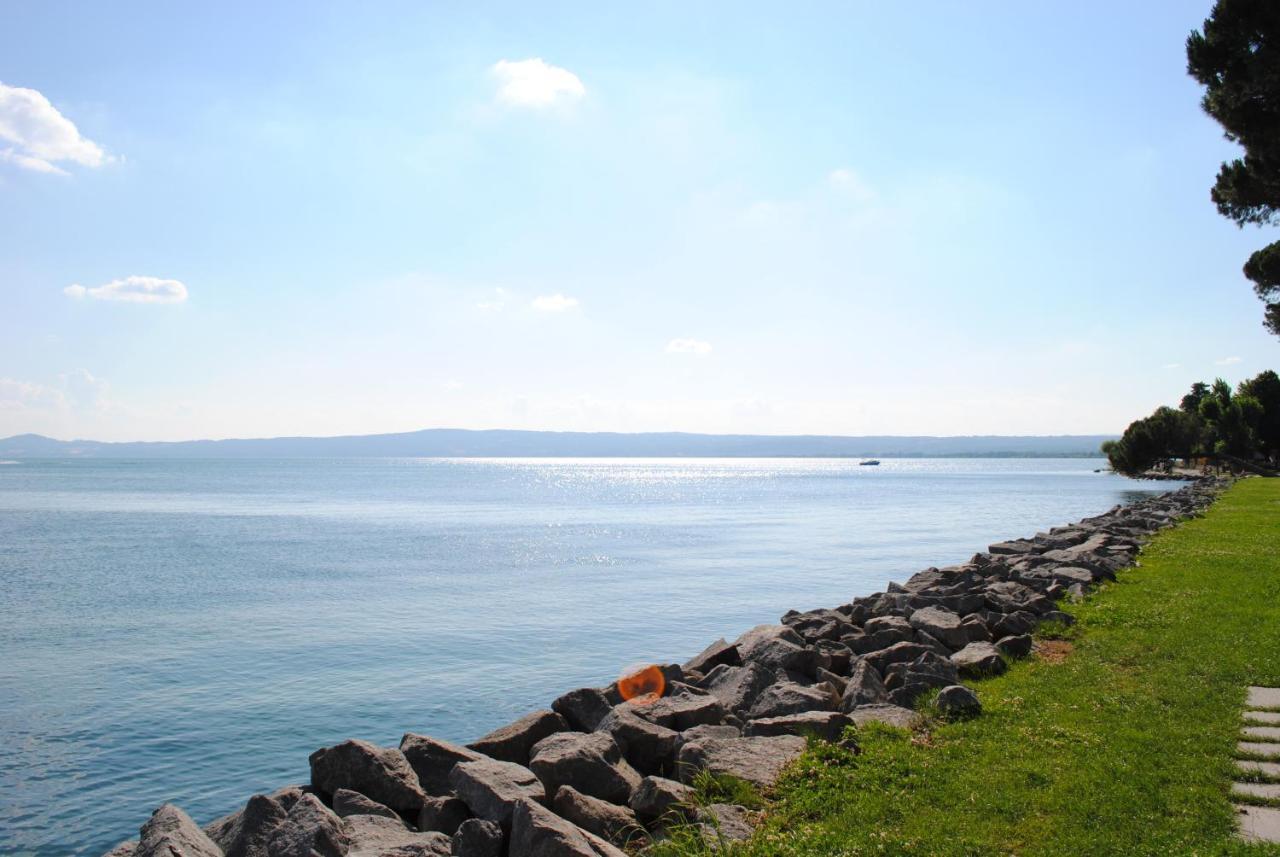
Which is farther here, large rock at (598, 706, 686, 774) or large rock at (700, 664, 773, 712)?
large rock at (700, 664, 773, 712)

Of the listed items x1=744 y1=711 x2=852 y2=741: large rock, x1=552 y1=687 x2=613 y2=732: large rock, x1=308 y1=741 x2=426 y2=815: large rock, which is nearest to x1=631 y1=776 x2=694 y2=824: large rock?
x1=744 y1=711 x2=852 y2=741: large rock

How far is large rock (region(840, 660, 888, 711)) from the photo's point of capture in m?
9.43

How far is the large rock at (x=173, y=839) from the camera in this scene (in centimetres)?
558

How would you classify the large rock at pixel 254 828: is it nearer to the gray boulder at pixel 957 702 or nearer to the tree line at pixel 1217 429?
the gray boulder at pixel 957 702

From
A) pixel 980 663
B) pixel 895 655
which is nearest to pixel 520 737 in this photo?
pixel 895 655

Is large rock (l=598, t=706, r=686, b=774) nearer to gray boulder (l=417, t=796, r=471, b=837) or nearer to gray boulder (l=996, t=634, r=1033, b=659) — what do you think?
gray boulder (l=417, t=796, r=471, b=837)

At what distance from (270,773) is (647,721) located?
5151mm

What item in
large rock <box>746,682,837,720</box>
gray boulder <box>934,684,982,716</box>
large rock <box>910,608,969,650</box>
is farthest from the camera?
large rock <box>910,608,969,650</box>

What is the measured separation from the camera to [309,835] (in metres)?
5.91

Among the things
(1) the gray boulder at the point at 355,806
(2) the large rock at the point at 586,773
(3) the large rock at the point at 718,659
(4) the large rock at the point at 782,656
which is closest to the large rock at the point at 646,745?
(2) the large rock at the point at 586,773

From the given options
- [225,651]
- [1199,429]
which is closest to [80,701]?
[225,651]

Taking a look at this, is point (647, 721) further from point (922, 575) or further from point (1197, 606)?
point (922, 575)

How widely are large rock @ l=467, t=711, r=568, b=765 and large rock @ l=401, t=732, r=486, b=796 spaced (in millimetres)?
548

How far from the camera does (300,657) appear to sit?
18172 millimetres
